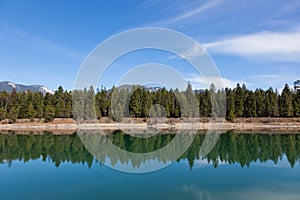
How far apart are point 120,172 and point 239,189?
6290 millimetres

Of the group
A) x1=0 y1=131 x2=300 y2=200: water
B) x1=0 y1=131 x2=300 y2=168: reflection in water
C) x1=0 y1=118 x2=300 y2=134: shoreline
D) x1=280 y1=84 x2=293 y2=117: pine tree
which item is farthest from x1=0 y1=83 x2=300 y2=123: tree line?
x1=0 y1=131 x2=300 y2=200: water

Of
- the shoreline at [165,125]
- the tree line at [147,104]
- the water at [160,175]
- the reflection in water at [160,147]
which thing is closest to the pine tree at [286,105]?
the tree line at [147,104]

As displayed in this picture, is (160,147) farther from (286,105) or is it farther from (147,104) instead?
(286,105)

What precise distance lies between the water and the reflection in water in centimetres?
6

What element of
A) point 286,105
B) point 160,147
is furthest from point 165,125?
point 160,147

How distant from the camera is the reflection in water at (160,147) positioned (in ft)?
66.5

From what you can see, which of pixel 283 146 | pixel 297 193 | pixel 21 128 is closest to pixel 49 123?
pixel 21 128

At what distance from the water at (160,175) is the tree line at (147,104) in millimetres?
16505

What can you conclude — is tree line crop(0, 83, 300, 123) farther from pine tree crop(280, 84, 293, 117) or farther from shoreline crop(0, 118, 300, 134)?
shoreline crop(0, 118, 300, 134)

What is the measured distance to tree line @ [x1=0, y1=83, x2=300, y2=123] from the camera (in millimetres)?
42250

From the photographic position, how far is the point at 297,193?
38.7 feet

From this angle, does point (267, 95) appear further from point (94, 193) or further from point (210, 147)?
point (94, 193)

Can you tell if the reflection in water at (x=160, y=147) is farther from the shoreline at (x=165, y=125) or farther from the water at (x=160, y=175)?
the shoreline at (x=165, y=125)

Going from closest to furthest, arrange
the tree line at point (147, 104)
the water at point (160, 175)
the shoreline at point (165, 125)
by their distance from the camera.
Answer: the water at point (160, 175)
the shoreline at point (165, 125)
the tree line at point (147, 104)
